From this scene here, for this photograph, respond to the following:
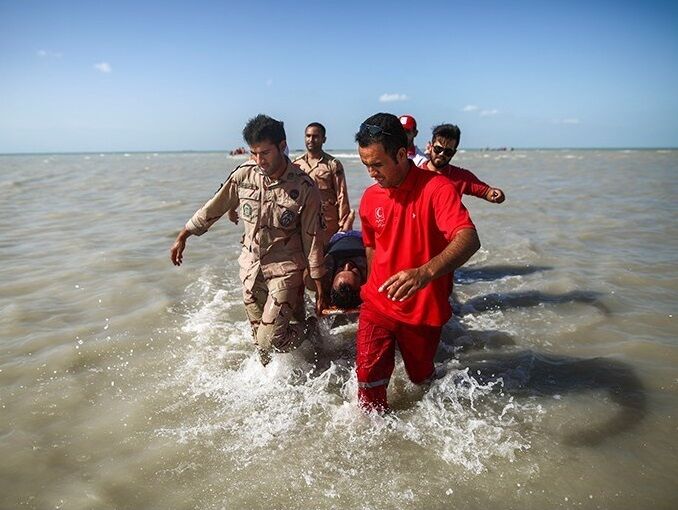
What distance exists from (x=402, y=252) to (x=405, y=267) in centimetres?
9

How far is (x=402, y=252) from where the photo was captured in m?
2.82

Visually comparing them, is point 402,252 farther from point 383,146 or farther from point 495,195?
point 495,195

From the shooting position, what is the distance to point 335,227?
21.0 ft

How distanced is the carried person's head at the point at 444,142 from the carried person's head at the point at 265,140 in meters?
1.80

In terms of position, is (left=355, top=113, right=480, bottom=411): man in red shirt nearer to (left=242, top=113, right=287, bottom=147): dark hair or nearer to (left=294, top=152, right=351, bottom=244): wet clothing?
(left=242, top=113, right=287, bottom=147): dark hair

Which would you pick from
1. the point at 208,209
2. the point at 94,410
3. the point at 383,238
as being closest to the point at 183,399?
the point at 94,410

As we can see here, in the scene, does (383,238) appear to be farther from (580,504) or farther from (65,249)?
(65,249)

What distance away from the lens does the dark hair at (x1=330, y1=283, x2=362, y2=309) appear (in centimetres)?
470

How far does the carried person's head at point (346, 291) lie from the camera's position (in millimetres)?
4699

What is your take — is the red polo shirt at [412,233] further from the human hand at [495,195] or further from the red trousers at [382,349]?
the human hand at [495,195]

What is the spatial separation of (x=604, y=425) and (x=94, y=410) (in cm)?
370

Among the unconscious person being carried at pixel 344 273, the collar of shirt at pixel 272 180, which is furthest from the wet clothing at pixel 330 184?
the collar of shirt at pixel 272 180

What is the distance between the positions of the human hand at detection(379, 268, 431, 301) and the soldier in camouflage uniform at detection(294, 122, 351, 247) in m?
3.79

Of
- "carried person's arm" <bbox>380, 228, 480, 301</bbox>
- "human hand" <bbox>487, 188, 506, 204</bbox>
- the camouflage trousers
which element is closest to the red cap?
"human hand" <bbox>487, 188, 506, 204</bbox>
